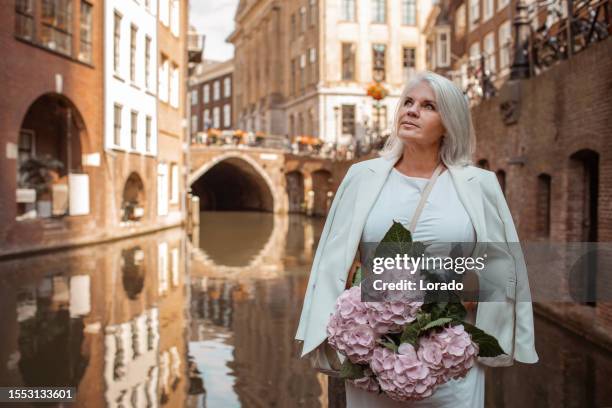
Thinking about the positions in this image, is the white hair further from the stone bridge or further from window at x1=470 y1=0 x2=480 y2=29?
the stone bridge

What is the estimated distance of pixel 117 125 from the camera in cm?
2306

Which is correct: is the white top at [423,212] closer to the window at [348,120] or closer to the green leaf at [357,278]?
the green leaf at [357,278]

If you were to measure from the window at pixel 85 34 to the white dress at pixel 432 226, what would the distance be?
1917 cm

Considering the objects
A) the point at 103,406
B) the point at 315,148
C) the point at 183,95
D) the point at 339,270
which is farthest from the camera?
the point at 315,148

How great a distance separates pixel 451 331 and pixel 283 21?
5943cm

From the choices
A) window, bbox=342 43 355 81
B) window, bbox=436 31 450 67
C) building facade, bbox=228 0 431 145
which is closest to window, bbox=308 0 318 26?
building facade, bbox=228 0 431 145

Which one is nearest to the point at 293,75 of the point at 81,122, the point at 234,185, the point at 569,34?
the point at 234,185

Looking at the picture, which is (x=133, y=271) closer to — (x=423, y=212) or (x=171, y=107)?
(x=423, y=212)

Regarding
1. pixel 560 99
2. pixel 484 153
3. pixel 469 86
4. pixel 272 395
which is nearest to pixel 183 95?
pixel 469 86

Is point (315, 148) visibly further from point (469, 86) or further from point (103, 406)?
point (103, 406)

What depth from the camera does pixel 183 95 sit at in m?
32.2

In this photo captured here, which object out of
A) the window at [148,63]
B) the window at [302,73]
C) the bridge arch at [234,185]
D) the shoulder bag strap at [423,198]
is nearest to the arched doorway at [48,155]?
the window at [148,63]

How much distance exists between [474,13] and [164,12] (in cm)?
1380

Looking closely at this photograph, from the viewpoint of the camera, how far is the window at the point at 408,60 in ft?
168
